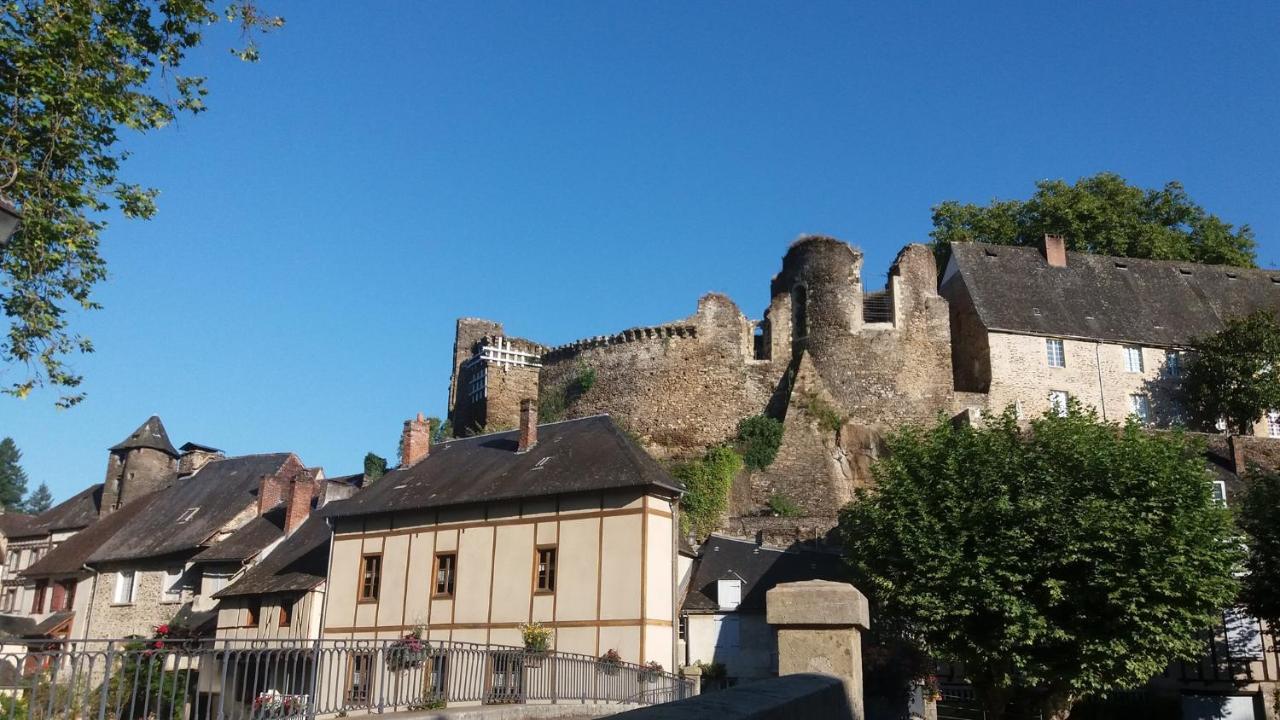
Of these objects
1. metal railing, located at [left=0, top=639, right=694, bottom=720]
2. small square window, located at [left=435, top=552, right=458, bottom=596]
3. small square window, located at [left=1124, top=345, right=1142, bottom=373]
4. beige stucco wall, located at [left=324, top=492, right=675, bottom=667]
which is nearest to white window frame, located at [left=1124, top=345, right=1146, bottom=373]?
small square window, located at [left=1124, top=345, right=1142, bottom=373]

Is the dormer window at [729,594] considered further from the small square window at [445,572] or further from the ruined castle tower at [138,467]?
the ruined castle tower at [138,467]

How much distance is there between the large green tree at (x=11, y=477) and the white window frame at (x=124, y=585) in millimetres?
79556

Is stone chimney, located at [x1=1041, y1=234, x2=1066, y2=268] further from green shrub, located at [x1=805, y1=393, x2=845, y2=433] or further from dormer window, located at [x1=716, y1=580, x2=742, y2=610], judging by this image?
dormer window, located at [x1=716, y1=580, x2=742, y2=610]

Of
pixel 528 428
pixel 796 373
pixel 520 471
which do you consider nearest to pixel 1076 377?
pixel 796 373

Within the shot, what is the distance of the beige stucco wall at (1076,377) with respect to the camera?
3572 cm

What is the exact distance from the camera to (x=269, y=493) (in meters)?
31.8

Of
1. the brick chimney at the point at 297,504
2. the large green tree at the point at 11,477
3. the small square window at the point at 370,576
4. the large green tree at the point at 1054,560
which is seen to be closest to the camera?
the large green tree at the point at 1054,560

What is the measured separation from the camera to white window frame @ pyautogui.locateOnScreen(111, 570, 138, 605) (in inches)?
1220

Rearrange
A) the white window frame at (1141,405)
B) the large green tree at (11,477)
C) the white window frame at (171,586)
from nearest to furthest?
the white window frame at (171,586), the white window frame at (1141,405), the large green tree at (11,477)

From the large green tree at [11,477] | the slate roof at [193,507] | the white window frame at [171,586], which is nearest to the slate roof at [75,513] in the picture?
the slate roof at [193,507]

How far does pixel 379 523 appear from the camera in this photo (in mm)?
24453

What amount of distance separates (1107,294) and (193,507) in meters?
33.3

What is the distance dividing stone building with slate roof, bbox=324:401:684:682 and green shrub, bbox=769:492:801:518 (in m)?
10.2

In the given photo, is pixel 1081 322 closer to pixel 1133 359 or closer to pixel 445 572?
pixel 1133 359
